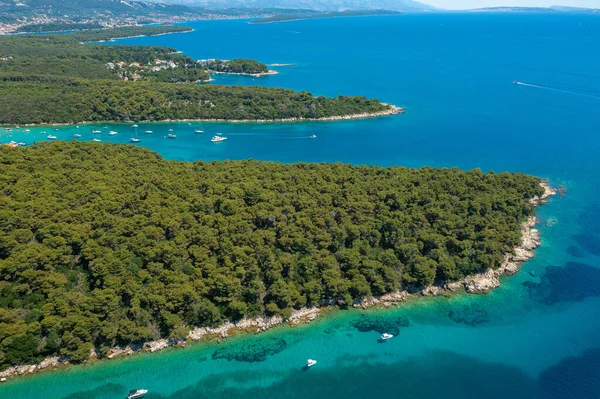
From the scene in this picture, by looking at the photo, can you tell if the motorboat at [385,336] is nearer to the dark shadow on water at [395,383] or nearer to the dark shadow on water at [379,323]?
the dark shadow on water at [379,323]

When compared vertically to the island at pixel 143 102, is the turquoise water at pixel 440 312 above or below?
below

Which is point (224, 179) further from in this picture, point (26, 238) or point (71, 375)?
point (71, 375)

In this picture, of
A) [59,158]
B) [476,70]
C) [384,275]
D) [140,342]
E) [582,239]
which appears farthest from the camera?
[476,70]

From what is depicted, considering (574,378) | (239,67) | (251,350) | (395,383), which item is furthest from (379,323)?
(239,67)

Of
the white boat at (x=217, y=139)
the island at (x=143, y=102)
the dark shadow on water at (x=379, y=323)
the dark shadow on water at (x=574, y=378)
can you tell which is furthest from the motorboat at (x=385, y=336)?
the island at (x=143, y=102)

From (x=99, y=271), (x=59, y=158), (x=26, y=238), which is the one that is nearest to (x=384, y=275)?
(x=99, y=271)

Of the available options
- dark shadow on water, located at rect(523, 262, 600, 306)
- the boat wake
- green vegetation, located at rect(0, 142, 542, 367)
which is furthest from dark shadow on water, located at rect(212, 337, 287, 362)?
the boat wake

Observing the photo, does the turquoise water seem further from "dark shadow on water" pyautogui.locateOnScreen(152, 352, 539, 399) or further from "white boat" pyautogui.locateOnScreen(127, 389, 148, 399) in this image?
"white boat" pyautogui.locateOnScreen(127, 389, 148, 399)
